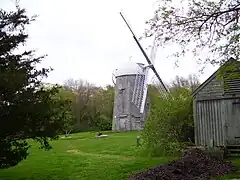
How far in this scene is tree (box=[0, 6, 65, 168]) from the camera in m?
10.6

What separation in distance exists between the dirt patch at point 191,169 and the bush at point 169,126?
2748 mm

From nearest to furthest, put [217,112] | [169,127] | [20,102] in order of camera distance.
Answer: [20,102] → [217,112] → [169,127]

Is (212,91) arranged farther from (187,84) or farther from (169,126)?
(187,84)

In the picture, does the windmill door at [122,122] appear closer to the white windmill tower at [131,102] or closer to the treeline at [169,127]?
the white windmill tower at [131,102]

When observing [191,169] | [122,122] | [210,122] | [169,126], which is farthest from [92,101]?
[191,169]

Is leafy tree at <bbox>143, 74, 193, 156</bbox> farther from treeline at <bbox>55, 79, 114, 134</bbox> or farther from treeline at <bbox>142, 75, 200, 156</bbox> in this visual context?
treeline at <bbox>55, 79, 114, 134</bbox>

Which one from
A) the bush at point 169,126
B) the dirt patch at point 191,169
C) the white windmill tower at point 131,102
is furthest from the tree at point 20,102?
the white windmill tower at point 131,102

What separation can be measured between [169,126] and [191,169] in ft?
19.0

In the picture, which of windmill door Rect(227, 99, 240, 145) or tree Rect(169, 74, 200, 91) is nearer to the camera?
windmill door Rect(227, 99, 240, 145)

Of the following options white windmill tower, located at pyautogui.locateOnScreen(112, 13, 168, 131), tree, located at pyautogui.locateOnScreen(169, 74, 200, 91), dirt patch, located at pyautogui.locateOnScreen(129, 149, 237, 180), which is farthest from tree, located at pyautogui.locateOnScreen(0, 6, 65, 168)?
white windmill tower, located at pyautogui.locateOnScreen(112, 13, 168, 131)

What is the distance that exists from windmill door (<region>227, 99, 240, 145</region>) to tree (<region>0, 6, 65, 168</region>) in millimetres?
Answer: 8530

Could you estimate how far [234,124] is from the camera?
17.0 meters

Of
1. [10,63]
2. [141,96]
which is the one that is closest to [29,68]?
[10,63]

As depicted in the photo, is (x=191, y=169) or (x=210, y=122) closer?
(x=191, y=169)
